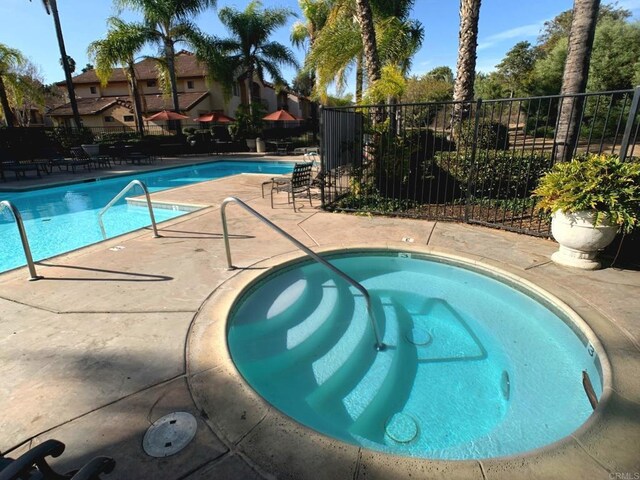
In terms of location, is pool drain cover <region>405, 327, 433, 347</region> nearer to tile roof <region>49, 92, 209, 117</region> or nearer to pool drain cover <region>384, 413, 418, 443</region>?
pool drain cover <region>384, 413, 418, 443</region>

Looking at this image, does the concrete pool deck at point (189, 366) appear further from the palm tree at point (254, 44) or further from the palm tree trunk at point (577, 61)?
the palm tree at point (254, 44)

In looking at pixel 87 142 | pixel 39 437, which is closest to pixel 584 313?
pixel 39 437

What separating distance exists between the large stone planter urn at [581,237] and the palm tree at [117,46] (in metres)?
22.8

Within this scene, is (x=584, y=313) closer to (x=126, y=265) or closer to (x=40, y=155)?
(x=126, y=265)

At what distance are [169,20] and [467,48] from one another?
19.0 m

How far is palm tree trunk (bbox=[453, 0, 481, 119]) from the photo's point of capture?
785 cm

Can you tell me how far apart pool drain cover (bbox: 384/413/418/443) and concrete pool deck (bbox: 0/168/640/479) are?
741 mm


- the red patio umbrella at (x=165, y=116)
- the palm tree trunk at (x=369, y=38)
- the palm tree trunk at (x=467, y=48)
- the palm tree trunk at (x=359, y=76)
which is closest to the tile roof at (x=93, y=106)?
the red patio umbrella at (x=165, y=116)

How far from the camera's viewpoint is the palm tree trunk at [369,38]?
8.81 meters

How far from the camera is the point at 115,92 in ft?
110

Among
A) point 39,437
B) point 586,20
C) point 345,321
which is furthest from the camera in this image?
point 586,20

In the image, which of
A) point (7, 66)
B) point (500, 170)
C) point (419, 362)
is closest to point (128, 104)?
point (7, 66)

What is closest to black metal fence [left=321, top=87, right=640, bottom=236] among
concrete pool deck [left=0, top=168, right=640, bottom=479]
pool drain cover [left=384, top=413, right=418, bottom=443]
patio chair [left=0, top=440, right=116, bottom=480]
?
concrete pool deck [left=0, top=168, right=640, bottom=479]

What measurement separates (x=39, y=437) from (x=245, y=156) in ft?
66.7
